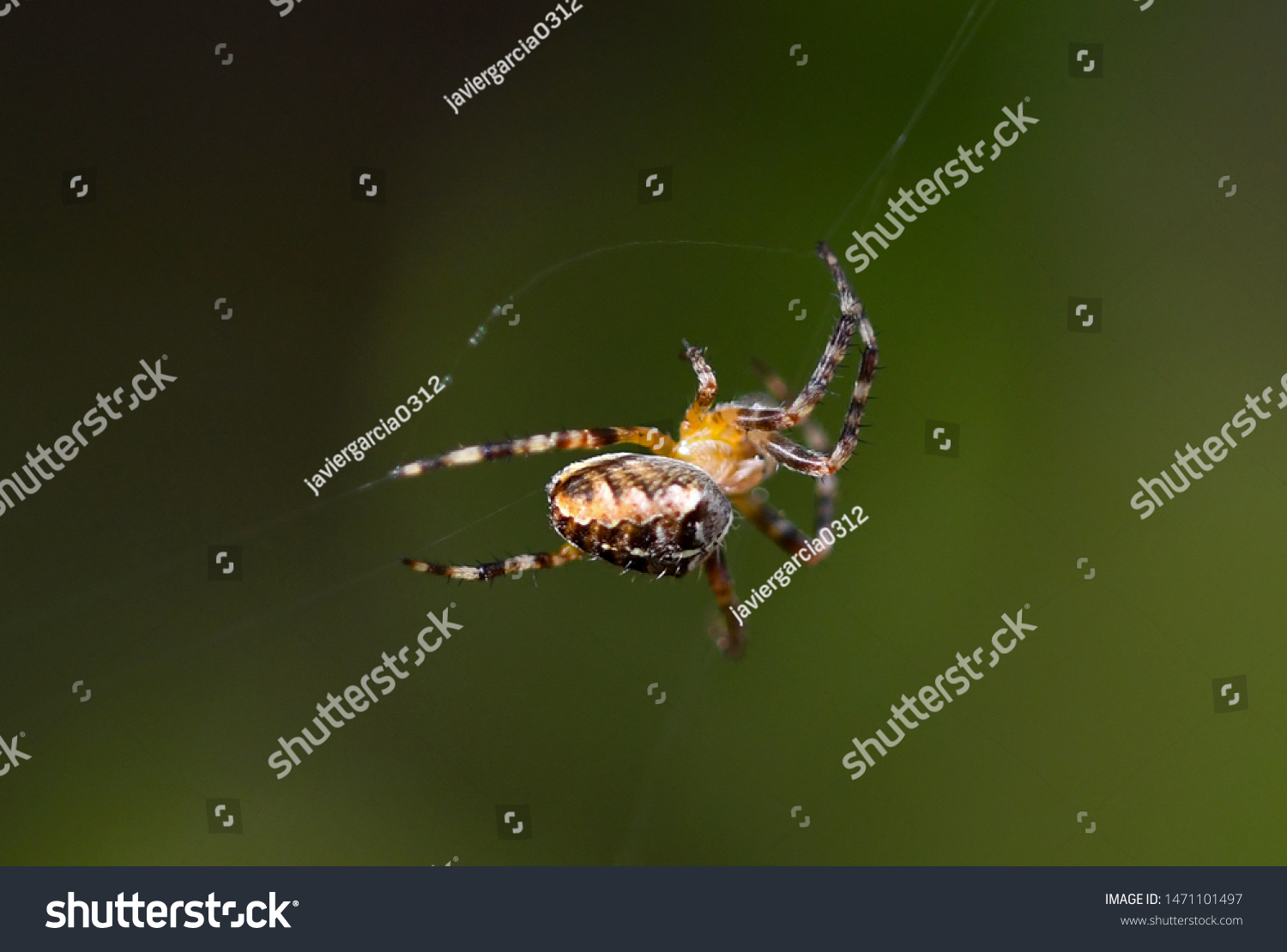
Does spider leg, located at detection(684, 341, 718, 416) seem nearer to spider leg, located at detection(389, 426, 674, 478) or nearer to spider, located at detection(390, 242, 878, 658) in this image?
spider, located at detection(390, 242, 878, 658)

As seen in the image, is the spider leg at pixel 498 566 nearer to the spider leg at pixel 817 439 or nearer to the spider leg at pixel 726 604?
the spider leg at pixel 726 604

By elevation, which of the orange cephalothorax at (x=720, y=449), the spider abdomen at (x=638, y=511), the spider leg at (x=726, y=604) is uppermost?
the orange cephalothorax at (x=720, y=449)

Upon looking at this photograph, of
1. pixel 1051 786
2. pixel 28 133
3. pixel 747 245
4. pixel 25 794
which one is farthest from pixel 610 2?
pixel 25 794

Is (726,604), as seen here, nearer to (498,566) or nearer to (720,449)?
(720,449)

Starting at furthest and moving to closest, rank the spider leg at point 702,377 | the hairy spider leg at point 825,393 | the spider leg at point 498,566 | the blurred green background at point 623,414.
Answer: the blurred green background at point 623,414
the spider leg at point 498,566
the spider leg at point 702,377
the hairy spider leg at point 825,393

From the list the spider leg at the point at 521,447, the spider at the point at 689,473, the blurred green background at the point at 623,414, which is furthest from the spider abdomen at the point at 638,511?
the blurred green background at the point at 623,414
